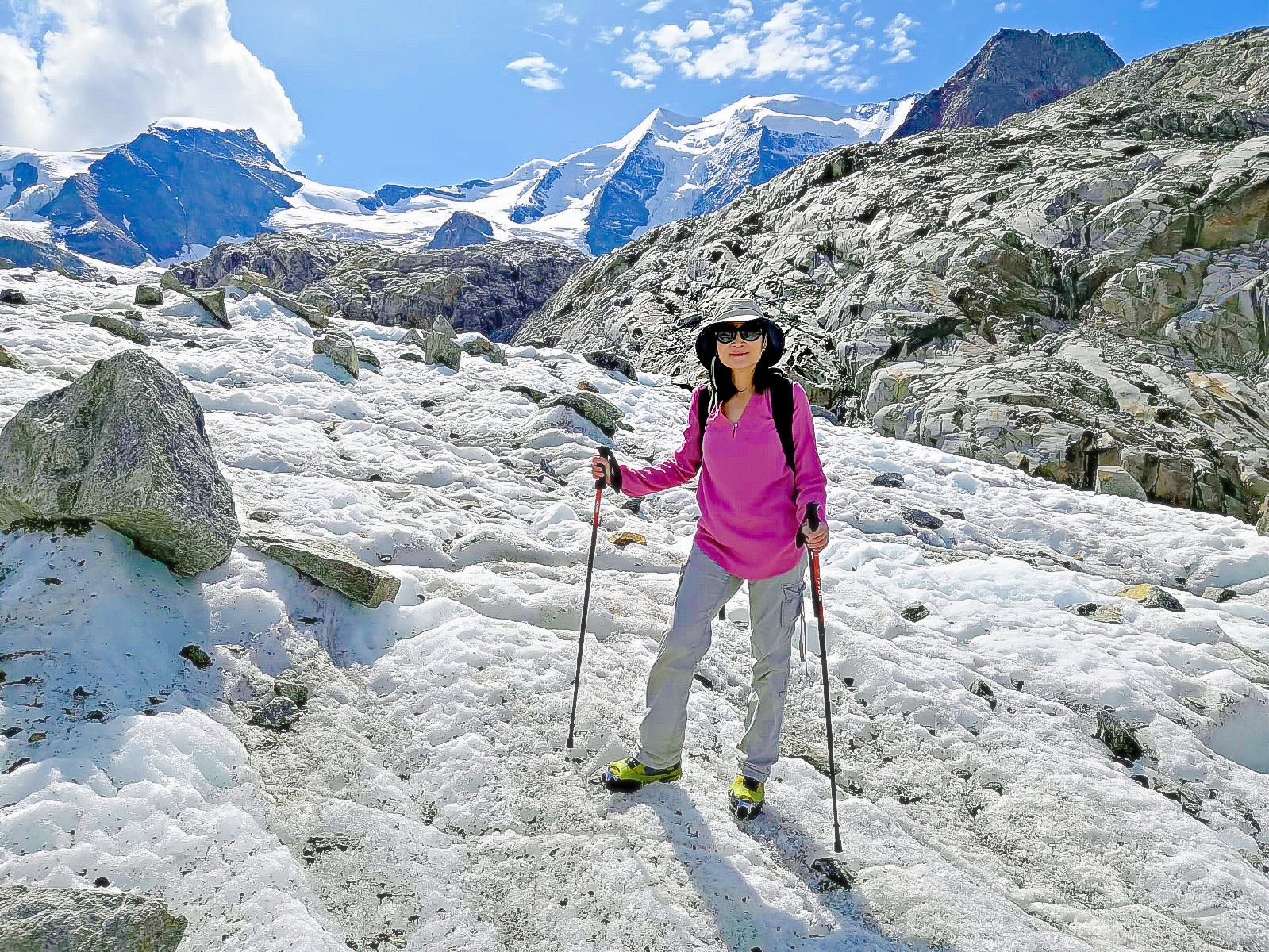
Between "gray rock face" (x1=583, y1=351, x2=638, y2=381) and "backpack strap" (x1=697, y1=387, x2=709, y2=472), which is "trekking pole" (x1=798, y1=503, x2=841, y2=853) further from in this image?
"gray rock face" (x1=583, y1=351, x2=638, y2=381)

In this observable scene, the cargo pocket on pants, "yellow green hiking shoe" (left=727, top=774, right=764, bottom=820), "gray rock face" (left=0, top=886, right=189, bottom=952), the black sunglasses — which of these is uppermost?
the black sunglasses

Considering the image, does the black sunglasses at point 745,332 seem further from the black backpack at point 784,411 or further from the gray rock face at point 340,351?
the gray rock face at point 340,351

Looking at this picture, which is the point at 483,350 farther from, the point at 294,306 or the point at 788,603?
the point at 788,603

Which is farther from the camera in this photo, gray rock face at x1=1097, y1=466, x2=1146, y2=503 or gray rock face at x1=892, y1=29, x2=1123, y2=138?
gray rock face at x1=892, y1=29, x2=1123, y2=138

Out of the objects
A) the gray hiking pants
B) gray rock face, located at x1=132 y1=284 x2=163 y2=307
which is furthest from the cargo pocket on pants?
gray rock face, located at x1=132 y1=284 x2=163 y2=307

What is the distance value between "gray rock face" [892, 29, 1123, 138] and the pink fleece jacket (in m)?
223

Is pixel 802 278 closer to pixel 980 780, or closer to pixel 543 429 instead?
pixel 543 429

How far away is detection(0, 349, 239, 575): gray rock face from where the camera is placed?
204 inches

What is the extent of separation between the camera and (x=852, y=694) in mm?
6461

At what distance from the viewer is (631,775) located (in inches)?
187

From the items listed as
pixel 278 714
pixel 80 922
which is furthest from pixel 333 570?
pixel 80 922

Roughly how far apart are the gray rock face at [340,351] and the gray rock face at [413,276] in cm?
5002

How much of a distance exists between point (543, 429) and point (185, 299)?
1260cm

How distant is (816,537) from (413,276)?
281ft
